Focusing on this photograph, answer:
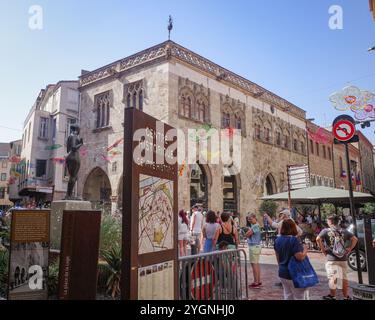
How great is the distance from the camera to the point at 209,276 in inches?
177

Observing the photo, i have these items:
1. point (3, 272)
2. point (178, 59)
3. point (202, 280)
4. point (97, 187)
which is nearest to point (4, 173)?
point (97, 187)

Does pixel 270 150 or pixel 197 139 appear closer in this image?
pixel 197 139

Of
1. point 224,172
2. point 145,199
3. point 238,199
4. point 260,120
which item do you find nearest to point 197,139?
point 224,172

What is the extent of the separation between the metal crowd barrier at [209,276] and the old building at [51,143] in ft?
68.8

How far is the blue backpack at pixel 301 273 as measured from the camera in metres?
4.39

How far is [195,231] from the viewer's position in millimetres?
11383

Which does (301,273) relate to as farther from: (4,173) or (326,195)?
(4,173)

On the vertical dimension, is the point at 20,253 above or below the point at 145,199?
below

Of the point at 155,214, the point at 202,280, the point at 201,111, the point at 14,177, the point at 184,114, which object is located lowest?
the point at 202,280

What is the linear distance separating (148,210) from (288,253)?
8.23 ft

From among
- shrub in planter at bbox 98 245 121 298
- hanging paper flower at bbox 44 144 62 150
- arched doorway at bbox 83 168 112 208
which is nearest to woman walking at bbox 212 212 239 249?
shrub in planter at bbox 98 245 121 298

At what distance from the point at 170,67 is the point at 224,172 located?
741 centimetres

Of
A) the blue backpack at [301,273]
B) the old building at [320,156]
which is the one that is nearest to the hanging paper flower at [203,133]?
the blue backpack at [301,273]
